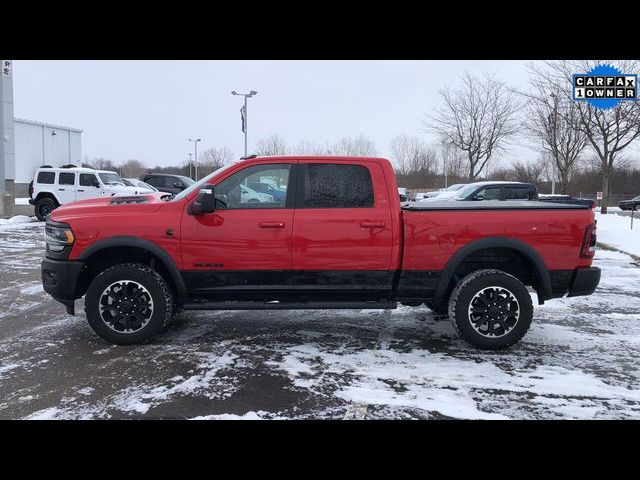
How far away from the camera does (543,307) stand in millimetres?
6738

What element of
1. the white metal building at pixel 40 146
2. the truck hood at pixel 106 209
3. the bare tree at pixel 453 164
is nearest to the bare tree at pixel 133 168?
the white metal building at pixel 40 146

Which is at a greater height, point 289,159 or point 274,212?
point 289,159

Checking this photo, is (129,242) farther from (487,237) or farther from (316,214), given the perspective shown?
(487,237)

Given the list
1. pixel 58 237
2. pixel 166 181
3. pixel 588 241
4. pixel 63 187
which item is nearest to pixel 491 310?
pixel 588 241

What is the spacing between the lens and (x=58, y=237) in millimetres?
4863

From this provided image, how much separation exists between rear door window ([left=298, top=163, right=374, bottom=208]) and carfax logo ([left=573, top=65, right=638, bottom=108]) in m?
17.9

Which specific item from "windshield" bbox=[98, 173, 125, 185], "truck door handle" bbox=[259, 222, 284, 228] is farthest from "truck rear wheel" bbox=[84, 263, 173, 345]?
"windshield" bbox=[98, 173, 125, 185]

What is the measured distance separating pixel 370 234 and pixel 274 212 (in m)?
0.99

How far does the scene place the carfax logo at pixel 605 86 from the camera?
1856 cm

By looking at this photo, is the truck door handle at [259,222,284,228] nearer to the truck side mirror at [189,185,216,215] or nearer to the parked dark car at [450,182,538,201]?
the truck side mirror at [189,185,216,215]

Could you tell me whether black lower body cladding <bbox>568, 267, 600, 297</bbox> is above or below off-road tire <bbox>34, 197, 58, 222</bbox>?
below

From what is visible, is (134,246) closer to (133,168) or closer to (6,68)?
(6,68)

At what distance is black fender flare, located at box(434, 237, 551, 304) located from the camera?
16.0ft
